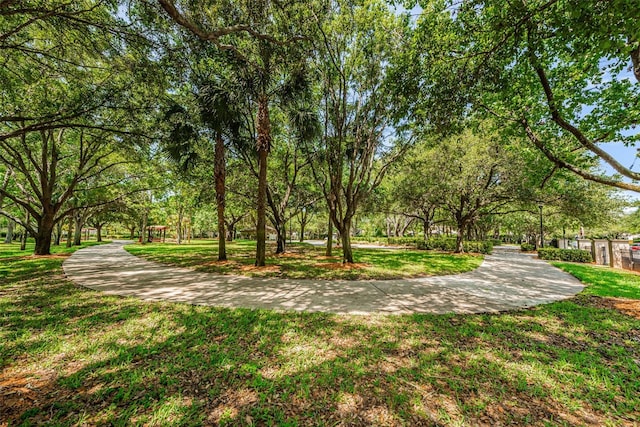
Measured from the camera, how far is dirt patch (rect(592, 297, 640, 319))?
534 cm

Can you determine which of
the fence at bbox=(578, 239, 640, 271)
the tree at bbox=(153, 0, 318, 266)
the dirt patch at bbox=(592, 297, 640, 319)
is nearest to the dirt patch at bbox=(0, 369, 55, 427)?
the tree at bbox=(153, 0, 318, 266)

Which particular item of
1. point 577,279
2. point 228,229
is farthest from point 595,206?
point 228,229

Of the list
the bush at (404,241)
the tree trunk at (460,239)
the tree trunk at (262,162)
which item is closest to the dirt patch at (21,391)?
the tree trunk at (262,162)

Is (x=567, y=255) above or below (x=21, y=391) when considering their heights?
below

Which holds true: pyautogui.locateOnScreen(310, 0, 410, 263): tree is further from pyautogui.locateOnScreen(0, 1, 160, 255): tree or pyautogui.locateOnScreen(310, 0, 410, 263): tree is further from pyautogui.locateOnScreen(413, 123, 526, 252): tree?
pyautogui.locateOnScreen(0, 1, 160, 255): tree

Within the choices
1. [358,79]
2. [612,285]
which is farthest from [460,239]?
[358,79]

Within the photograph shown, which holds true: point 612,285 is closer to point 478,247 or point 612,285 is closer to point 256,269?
point 256,269

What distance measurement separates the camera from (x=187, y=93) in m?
10.3

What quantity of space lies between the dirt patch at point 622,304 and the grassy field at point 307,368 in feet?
2.35

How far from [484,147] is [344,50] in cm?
1156

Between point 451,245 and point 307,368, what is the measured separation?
23.6 m

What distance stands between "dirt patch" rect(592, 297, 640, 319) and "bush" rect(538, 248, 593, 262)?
1192cm

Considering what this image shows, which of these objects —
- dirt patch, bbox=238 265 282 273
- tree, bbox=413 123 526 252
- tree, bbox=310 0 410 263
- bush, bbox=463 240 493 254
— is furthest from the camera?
bush, bbox=463 240 493 254

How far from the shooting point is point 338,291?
21.5ft
